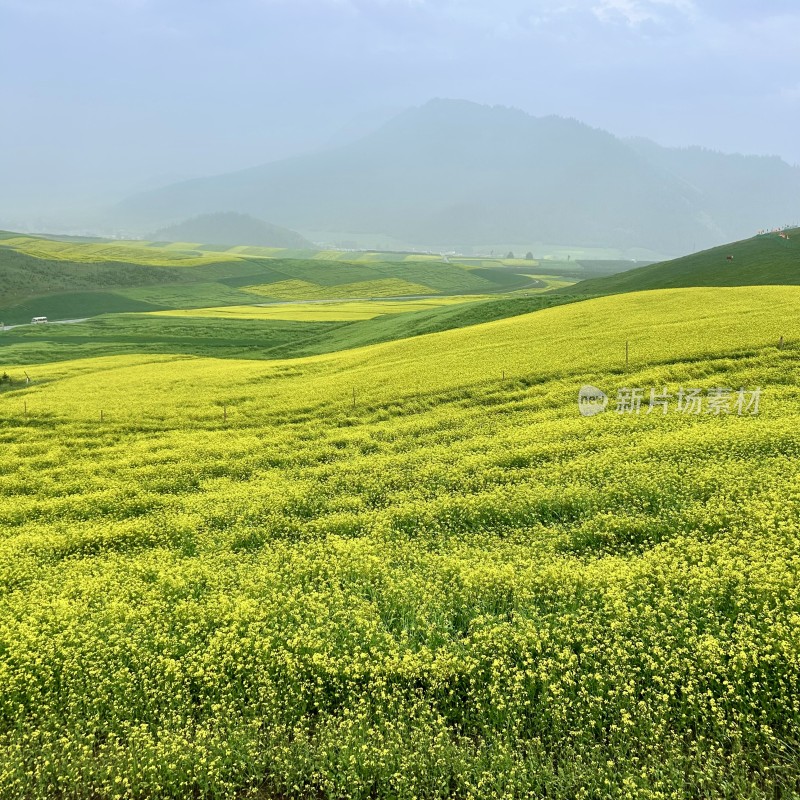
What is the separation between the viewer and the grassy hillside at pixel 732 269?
6629 centimetres

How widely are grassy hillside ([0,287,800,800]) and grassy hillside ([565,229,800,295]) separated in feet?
157

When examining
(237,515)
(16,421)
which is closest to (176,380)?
(16,421)

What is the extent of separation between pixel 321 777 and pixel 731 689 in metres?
7.90

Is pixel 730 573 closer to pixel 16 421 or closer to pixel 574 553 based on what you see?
pixel 574 553

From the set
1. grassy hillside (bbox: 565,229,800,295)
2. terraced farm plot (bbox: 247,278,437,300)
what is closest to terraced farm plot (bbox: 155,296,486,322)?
grassy hillside (bbox: 565,229,800,295)

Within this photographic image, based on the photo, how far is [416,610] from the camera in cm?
1356

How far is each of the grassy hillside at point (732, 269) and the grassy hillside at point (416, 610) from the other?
157 ft

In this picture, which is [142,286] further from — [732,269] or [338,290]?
[732,269]

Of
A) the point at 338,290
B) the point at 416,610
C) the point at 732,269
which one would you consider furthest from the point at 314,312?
the point at 416,610

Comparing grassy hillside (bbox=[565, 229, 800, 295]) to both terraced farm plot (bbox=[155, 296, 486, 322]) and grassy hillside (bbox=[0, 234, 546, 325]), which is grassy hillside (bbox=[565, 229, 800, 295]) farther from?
grassy hillside (bbox=[0, 234, 546, 325])

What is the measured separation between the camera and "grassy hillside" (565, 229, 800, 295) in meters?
66.3

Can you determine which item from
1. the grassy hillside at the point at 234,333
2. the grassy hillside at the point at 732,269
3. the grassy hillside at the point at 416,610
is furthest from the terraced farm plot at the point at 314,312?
the grassy hillside at the point at 416,610

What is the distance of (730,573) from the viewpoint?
43.1 ft

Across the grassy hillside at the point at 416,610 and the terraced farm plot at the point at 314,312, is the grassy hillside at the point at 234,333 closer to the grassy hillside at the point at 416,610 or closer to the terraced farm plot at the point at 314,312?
the terraced farm plot at the point at 314,312
